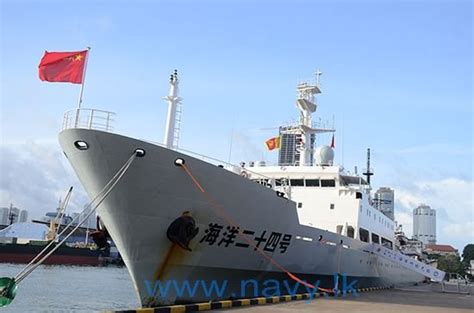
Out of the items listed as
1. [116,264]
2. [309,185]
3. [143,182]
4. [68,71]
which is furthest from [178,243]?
[116,264]

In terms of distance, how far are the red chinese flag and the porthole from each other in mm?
1275

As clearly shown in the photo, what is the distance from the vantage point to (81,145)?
34.2ft

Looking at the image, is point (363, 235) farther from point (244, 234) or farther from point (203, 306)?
Result: point (203, 306)

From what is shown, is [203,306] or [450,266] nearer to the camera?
[203,306]

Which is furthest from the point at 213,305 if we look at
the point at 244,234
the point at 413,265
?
the point at 413,265

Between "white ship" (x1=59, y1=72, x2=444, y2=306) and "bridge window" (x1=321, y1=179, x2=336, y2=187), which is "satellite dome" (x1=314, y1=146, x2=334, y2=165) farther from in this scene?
"white ship" (x1=59, y1=72, x2=444, y2=306)

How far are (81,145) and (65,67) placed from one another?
1680 millimetres

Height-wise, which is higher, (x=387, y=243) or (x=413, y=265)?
(x=387, y=243)

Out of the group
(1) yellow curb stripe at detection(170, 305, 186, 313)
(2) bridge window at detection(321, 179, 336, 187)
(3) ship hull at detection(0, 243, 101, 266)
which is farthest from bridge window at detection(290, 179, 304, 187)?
(3) ship hull at detection(0, 243, 101, 266)

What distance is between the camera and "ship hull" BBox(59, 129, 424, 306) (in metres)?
10.4

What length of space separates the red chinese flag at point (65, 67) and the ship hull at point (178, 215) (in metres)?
1.12

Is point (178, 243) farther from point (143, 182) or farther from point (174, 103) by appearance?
point (174, 103)

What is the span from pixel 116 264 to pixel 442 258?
5757 centimetres

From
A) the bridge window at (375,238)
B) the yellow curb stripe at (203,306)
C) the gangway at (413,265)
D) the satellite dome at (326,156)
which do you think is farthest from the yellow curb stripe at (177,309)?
the gangway at (413,265)
